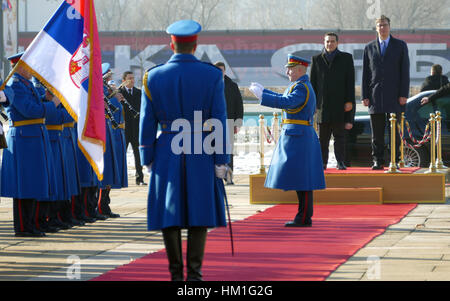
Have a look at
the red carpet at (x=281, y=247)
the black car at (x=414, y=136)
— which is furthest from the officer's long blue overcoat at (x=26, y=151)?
the black car at (x=414, y=136)

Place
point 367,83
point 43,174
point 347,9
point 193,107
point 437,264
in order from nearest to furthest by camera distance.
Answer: point 193,107
point 437,264
point 43,174
point 367,83
point 347,9

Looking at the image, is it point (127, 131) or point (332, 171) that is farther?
point (127, 131)

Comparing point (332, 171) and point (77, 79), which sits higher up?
point (77, 79)

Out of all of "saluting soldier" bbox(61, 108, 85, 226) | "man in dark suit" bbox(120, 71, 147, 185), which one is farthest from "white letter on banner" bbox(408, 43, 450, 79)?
"saluting soldier" bbox(61, 108, 85, 226)

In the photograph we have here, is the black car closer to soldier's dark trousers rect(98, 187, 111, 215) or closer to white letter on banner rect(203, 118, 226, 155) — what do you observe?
soldier's dark trousers rect(98, 187, 111, 215)

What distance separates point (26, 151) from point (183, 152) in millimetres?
3515

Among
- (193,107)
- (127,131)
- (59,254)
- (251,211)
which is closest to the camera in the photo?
(193,107)

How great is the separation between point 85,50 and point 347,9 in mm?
90412

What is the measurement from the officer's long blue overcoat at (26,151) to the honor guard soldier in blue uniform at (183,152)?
3216mm

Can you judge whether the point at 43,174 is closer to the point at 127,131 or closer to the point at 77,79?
the point at 77,79

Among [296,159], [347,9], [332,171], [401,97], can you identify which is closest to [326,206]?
[332,171]

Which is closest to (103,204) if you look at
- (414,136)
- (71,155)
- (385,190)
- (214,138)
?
(71,155)

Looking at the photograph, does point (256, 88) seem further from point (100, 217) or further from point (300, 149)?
point (100, 217)

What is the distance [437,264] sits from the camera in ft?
24.5
